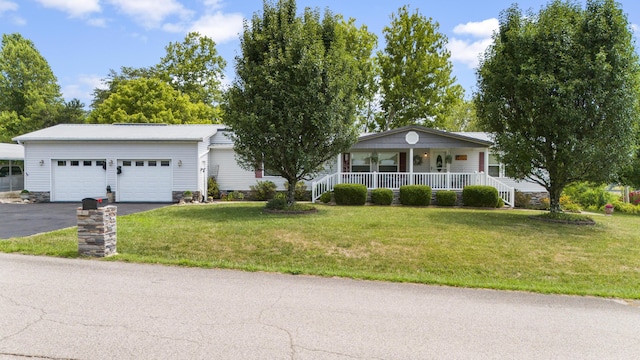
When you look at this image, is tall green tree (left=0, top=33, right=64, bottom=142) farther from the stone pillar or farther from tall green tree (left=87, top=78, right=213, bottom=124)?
the stone pillar

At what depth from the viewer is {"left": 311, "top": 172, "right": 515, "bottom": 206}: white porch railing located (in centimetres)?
1630

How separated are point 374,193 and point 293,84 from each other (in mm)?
6330

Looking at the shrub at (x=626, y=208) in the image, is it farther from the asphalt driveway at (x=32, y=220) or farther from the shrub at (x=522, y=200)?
the asphalt driveway at (x=32, y=220)

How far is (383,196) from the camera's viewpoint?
1570 centimetres

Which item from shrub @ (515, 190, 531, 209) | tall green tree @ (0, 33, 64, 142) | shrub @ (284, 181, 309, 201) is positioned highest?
tall green tree @ (0, 33, 64, 142)

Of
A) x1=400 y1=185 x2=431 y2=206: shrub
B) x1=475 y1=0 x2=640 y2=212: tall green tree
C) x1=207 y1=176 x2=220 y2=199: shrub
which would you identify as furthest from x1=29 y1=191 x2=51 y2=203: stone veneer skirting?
x1=475 y1=0 x2=640 y2=212: tall green tree

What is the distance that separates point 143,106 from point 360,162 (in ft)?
60.6

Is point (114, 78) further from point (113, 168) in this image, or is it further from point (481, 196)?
point (481, 196)

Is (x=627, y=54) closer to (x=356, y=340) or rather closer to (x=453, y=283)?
(x=453, y=283)

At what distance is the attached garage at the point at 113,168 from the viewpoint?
1742 cm

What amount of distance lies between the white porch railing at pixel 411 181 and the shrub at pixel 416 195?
995mm

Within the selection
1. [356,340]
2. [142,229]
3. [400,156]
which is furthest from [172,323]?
[400,156]

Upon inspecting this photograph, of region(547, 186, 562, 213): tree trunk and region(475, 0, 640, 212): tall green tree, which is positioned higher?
region(475, 0, 640, 212): tall green tree

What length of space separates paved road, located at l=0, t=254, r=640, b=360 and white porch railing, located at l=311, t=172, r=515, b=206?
1106 cm
